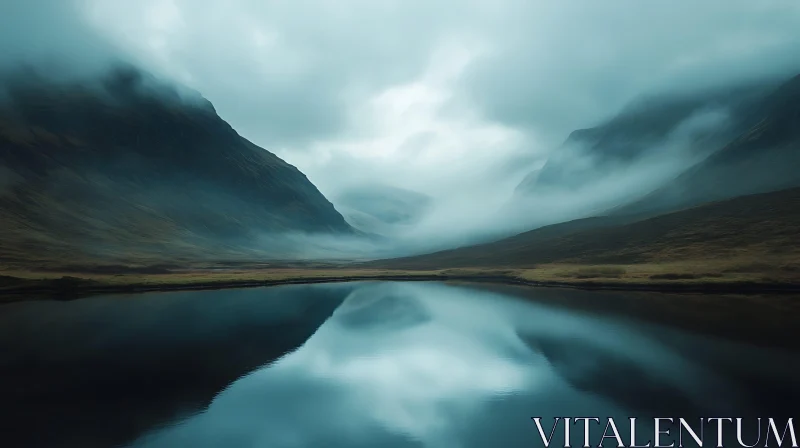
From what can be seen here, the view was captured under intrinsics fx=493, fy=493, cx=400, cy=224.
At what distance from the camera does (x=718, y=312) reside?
61.4 meters

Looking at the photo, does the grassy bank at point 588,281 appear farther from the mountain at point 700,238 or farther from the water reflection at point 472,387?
the water reflection at point 472,387

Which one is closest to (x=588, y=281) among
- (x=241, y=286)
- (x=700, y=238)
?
(x=700, y=238)

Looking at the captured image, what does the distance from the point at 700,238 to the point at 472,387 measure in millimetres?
152183

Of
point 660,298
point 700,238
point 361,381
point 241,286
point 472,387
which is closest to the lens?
point 472,387

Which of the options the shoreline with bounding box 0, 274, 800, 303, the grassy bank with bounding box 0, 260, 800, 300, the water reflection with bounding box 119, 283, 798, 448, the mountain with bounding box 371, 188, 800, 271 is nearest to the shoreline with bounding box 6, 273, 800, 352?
the shoreline with bounding box 0, 274, 800, 303

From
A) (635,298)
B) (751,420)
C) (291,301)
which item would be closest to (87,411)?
(751,420)

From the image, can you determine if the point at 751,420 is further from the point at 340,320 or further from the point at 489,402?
the point at 340,320

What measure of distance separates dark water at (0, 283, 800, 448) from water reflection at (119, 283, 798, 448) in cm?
14

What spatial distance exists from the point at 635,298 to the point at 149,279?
103 meters

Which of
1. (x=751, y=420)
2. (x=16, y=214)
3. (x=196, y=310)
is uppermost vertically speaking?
(x=16, y=214)

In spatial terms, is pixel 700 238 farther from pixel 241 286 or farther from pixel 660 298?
pixel 241 286

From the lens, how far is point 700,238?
156 metres

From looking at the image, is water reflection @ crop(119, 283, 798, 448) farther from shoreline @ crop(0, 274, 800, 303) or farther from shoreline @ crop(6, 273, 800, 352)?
shoreline @ crop(0, 274, 800, 303)

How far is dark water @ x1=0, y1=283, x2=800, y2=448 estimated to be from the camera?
A: 82.9 ft
